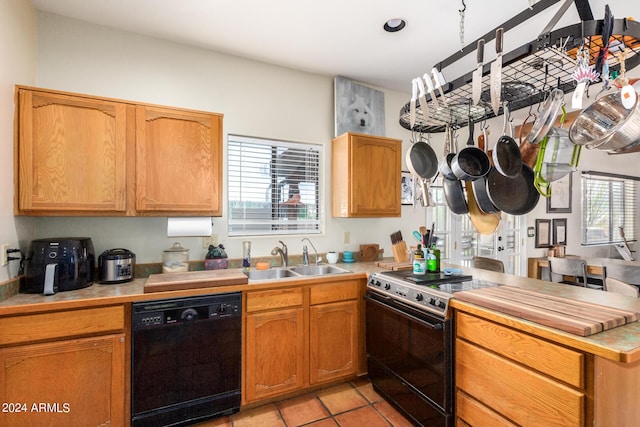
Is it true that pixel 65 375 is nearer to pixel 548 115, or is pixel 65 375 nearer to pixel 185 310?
pixel 185 310

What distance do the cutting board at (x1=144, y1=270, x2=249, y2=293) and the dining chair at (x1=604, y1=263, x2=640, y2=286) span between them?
138 inches

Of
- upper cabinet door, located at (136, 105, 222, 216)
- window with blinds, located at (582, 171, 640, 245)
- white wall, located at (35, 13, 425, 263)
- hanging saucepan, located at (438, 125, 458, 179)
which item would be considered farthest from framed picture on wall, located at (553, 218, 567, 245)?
upper cabinet door, located at (136, 105, 222, 216)

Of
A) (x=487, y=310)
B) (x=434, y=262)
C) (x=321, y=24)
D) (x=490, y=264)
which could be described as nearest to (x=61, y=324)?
(x=487, y=310)

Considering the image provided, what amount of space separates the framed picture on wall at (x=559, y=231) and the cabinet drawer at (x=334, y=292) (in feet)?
11.9

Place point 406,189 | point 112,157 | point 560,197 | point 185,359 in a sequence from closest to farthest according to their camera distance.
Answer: point 185,359, point 112,157, point 406,189, point 560,197

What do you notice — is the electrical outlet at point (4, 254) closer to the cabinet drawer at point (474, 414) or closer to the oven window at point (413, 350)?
the oven window at point (413, 350)

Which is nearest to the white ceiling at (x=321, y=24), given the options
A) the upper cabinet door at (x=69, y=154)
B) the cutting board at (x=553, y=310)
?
the upper cabinet door at (x=69, y=154)

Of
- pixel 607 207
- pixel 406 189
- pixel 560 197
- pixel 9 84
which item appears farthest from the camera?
pixel 607 207

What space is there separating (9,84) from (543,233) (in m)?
5.62

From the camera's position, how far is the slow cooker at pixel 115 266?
204 cm

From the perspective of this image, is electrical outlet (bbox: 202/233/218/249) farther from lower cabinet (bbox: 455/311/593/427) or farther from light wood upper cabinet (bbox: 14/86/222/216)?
lower cabinet (bbox: 455/311/593/427)

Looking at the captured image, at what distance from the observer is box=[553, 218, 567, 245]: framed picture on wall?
4.38 metres

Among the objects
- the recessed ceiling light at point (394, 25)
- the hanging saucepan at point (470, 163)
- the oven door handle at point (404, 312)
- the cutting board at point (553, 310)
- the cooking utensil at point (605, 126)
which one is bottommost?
the oven door handle at point (404, 312)

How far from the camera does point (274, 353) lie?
2.16 metres
